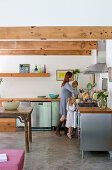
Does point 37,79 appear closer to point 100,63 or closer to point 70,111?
point 70,111

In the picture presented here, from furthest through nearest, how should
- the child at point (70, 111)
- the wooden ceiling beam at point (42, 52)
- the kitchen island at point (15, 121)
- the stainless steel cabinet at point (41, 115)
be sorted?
the wooden ceiling beam at point (42, 52) → the stainless steel cabinet at point (41, 115) → the kitchen island at point (15, 121) → the child at point (70, 111)

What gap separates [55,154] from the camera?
4.74 metres

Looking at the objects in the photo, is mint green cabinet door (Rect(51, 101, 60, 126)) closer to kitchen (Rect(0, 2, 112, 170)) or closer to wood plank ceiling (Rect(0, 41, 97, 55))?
kitchen (Rect(0, 2, 112, 170))

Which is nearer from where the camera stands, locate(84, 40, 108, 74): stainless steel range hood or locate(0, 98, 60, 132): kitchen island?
locate(84, 40, 108, 74): stainless steel range hood

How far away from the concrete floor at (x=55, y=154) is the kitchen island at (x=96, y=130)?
25 cm

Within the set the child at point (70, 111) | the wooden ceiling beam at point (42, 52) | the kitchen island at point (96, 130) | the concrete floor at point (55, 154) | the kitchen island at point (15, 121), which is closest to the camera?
the concrete floor at point (55, 154)

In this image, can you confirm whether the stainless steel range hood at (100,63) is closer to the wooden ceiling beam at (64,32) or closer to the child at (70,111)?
the child at (70,111)

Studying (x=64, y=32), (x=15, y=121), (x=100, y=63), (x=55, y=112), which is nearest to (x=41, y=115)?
(x=55, y=112)

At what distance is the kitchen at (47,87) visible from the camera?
4234mm

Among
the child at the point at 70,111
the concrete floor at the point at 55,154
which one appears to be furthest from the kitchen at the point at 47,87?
the child at the point at 70,111

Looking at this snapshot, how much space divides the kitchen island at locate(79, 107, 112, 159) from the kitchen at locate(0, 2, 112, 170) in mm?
19

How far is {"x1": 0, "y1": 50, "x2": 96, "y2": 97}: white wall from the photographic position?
746 centimetres
